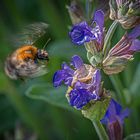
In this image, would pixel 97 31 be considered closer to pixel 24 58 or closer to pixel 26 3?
pixel 24 58

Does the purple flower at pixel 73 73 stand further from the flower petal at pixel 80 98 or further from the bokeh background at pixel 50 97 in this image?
the bokeh background at pixel 50 97

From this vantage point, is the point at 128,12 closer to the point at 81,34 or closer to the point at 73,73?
the point at 81,34

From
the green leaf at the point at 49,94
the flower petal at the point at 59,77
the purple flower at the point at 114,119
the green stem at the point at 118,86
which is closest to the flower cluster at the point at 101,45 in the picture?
the flower petal at the point at 59,77

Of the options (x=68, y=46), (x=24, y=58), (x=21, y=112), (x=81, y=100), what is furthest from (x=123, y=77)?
(x=81, y=100)

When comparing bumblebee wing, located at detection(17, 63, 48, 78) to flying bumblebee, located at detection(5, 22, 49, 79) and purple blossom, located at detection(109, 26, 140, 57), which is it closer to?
flying bumblebee, located at detection(5, 22, 49, 79)

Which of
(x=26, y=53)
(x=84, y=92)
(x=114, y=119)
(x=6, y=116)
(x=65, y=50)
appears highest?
(x=26, y=53)

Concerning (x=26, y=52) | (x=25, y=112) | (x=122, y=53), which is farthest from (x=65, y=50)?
(x=122, y=53)

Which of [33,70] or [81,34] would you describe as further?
[33,70]
